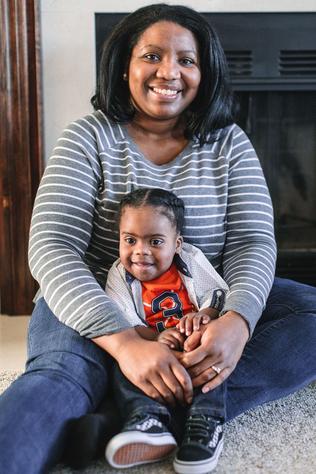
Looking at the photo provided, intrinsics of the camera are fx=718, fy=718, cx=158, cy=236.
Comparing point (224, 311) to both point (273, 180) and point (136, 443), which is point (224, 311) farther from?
point (273, 180)

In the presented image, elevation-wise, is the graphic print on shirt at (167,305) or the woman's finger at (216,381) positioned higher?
the graphic print on shirt at (167,305)

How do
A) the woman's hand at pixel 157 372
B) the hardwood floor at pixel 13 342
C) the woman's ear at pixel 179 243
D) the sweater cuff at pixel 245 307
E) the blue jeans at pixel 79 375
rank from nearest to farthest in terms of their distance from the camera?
the blue jeans at pixel 79 375 < the woman's hand at pixel 157 372 < the sweater cuff at pixel 245 307 < the woman's ear at pixel 179 243 < the hardwood floor at pixel 13 342

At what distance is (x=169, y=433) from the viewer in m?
1.23

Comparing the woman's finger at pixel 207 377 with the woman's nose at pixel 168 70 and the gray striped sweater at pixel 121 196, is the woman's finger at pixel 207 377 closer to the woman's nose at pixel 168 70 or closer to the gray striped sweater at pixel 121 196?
the gray striped sweater at pixel 121 196

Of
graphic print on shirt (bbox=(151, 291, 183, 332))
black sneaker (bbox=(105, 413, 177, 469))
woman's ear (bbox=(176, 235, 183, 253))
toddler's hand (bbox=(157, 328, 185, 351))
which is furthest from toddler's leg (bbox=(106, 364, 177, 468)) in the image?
woman's ear (bbox=(176, 235, 183, 253))

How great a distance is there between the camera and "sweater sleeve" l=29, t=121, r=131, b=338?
4.33ft

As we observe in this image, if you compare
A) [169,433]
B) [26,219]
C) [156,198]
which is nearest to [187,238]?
[156,198]

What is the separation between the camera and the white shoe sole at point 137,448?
1151 millimetres

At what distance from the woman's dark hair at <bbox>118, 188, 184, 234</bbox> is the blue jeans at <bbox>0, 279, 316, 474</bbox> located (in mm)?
274

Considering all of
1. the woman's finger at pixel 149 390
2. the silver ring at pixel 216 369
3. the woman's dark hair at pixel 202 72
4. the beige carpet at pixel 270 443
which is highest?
the woman's dark hair at pixel 202 72

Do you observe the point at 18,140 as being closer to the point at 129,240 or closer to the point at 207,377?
the point at 129,240

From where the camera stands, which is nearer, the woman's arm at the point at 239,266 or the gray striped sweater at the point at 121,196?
the woman's arm at the point at 239,266

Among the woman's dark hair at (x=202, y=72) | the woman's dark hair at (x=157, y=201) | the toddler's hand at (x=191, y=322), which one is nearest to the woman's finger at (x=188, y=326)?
the toddler's hand at (x=191, y=322)

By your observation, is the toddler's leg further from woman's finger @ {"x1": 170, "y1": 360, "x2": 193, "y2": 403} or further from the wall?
the wall
